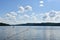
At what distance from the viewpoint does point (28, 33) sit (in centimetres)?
244

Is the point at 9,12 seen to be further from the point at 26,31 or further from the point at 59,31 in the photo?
the point at 59,31

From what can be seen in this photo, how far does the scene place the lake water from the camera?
7.89 ft

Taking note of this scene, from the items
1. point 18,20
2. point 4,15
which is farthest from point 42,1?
point 4,15

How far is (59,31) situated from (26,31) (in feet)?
1.99

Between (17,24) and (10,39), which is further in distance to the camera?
(10,39)

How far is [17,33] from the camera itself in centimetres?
246

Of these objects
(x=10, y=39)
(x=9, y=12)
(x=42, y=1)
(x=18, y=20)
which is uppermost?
(x=42, y=1)

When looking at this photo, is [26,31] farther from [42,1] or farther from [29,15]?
[42,1]

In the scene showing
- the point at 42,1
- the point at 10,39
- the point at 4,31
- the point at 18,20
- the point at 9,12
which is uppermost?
the point at 42,1

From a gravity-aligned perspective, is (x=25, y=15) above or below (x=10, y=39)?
above

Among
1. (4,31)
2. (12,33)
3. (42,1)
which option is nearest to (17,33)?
(12,33)

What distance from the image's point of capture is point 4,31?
2.48 metres

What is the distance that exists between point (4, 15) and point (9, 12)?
0.35 ft

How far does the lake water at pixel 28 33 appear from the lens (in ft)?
7.89
